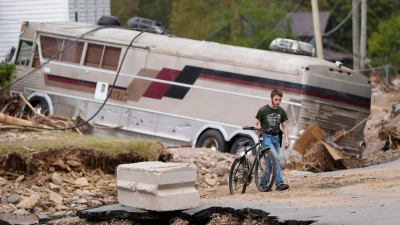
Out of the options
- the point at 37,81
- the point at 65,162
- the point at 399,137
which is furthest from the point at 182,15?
the point at 65,162

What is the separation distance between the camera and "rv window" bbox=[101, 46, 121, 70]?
24375 millimetres

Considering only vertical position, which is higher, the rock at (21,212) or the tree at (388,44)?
the tree at (388,44)

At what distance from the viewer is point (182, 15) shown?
60.2 meters

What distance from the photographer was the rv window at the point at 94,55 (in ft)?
81.2

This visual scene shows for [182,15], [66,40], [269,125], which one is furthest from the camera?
[182,15]

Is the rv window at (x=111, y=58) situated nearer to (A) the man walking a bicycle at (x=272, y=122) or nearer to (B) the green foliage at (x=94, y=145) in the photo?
(B) the green foliage at (x=94, y=145)

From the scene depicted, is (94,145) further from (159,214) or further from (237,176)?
(159,214)

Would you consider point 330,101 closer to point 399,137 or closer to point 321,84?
point 321,84

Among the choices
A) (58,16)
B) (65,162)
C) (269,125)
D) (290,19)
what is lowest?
(65,162)

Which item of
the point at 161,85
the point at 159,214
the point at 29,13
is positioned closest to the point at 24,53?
the point at 161,85

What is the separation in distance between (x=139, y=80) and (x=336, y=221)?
48.6ft

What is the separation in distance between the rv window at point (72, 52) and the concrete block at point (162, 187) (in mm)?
13762

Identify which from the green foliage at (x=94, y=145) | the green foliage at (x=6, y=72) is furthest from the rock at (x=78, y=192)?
the green foliage at (x=6, y=72)

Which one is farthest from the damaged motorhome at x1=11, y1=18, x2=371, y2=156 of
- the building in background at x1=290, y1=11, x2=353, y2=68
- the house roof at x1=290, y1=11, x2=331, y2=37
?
the house roof at x1=290, y1=11, x2=331, y2=37
